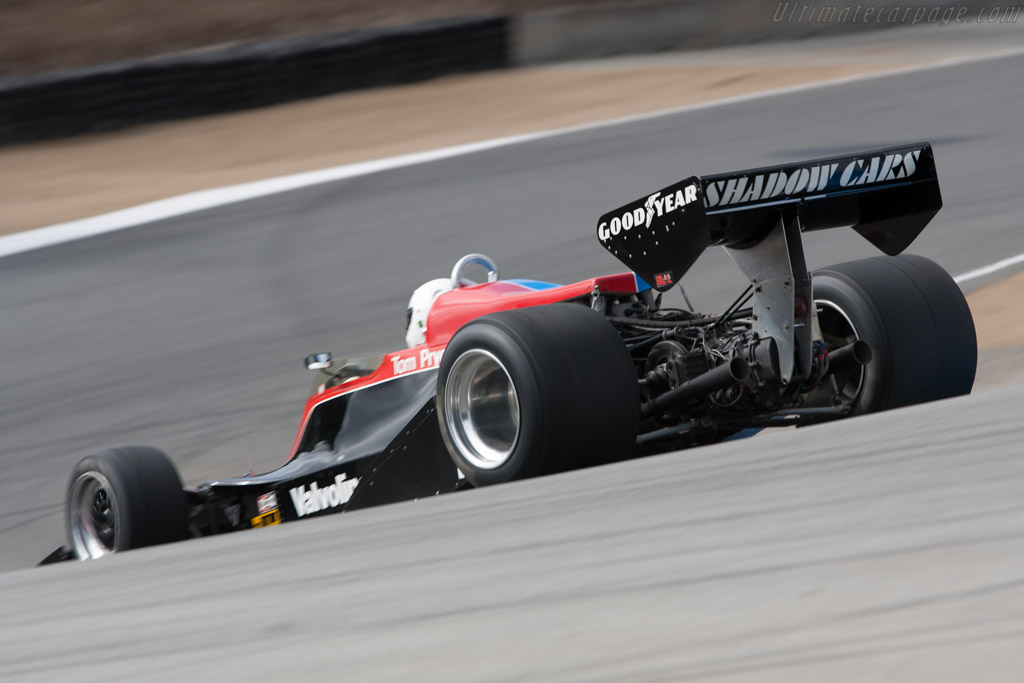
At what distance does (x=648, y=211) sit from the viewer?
342cm

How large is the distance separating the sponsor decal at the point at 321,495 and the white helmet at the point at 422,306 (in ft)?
2.02

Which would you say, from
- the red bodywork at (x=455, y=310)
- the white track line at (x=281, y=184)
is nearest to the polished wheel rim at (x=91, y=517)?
the red bodywork at (x=455, y=310)

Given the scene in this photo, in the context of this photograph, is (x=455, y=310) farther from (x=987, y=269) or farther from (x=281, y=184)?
(x=281, y=184)

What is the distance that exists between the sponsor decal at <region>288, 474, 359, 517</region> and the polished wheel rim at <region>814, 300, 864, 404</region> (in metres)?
1.76

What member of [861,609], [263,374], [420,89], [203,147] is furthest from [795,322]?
[420,89]

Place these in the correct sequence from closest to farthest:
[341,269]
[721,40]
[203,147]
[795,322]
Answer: [795,322] → [341,269] → [203,147] → [721,40]

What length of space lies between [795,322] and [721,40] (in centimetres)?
1720

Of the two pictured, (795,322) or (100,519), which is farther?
(100,519)

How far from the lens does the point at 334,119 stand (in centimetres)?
1653

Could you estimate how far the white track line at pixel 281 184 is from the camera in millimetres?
12195

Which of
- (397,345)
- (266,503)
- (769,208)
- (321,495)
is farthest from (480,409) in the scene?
(397,345)

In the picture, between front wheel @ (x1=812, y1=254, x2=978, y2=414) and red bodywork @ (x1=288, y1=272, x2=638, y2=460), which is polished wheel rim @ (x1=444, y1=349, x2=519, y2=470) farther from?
front wheel @ (x1=812, y1=254, x2=978, y2=414)

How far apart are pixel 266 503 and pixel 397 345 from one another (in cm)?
381

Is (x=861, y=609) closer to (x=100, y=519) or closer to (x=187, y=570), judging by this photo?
(x=187, y=570)
